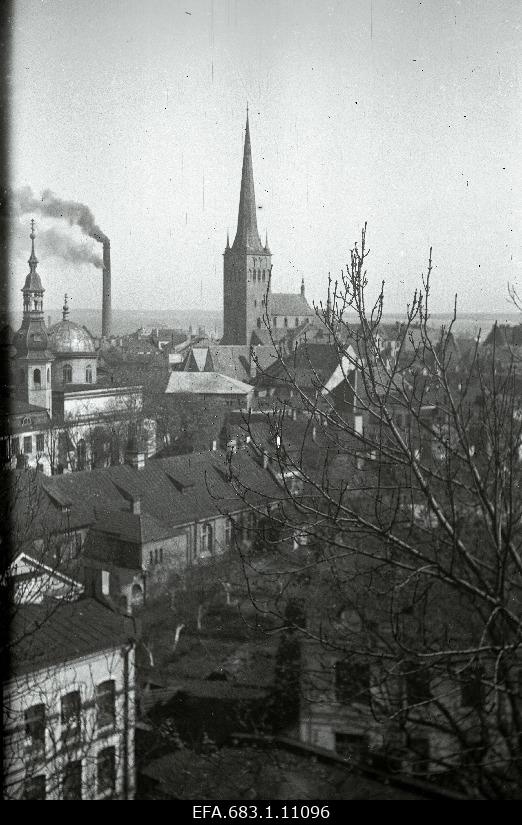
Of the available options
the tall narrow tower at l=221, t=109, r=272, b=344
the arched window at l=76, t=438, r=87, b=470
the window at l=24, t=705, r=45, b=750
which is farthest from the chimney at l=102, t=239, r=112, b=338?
the window at l=24, t=705, r=45, b=750

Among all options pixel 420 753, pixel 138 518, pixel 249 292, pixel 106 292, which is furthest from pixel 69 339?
pixel 420 753

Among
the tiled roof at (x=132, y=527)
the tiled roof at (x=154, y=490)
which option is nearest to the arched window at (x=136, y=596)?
the tiled roof at (x=132, y=527)

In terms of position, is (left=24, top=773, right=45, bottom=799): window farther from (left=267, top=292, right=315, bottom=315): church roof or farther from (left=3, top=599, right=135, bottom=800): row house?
(left=267, top=292, right=315, bottom=315): church roof

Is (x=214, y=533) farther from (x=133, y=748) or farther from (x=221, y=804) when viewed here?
(x=221, y=804)

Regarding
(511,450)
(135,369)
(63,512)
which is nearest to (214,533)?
(63,512)

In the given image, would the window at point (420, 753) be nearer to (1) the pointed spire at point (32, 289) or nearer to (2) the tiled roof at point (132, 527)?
(2) the tiled roof at point (132, 527)

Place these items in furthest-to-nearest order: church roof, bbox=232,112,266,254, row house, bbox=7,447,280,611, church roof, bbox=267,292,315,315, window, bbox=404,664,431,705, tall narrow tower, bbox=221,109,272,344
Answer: church roof, bbox=267,292,315,315 → tall narrow tower, bbox=221,109,272,344 → church roof, bbox=232,112,266,254 → row house, bbox=7,447,280,611 → window, bbox=404,664,431,705

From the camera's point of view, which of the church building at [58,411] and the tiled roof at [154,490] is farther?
the church building at [58,411]
